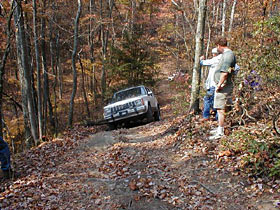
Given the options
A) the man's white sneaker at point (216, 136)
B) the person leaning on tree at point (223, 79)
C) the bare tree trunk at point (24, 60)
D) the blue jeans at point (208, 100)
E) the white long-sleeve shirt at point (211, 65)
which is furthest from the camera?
the bare tree trunk at point (24, 60)

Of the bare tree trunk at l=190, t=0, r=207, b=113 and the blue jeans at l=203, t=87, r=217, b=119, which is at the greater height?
the bare tree trunk at l=190, t=0, r=207, b=113

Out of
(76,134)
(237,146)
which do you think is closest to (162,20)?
(76,134)

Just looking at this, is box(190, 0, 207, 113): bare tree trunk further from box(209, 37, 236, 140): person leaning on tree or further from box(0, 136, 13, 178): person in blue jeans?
box(0, 136, 13, 178): person in blue jeans

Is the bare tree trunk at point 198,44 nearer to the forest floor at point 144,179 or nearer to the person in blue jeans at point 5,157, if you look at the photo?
the forest floor at point 144,179

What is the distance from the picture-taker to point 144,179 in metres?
4.77

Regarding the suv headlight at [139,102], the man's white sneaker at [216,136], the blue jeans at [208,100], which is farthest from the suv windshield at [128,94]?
the man's white sneaker at [216,136]

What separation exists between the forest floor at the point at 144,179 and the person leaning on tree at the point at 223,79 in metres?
0.67

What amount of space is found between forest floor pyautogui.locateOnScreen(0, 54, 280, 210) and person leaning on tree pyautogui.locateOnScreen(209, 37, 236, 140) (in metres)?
0.67

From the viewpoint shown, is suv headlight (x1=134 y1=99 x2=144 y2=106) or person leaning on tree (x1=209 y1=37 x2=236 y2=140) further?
suv headlight (x1=134 y1=99 x2=144 y2=106)

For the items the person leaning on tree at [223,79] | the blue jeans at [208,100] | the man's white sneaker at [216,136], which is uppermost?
the person leaning on tree at [223,79]

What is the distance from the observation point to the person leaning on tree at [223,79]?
16.4 ft

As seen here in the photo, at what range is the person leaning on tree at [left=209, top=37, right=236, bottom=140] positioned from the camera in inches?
197

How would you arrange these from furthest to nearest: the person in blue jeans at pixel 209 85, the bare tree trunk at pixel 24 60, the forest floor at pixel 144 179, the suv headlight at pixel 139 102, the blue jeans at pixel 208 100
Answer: the suv headlight at pixel 139 102
the bare tree trunk at pixel 24 60
the blue jeans at pixel 208 100
the person in blue jeans at pixel 209 85
the forest floor at pixel 144 179

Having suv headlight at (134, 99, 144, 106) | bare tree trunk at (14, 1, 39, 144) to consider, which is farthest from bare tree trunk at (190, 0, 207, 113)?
bare tree trunk at (14, 1, 39, 144)
